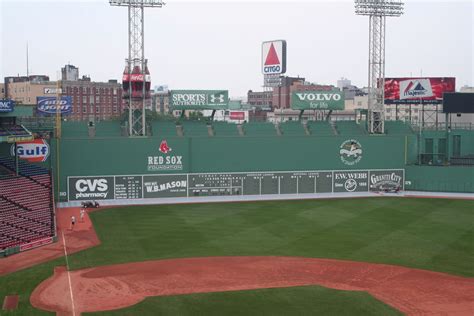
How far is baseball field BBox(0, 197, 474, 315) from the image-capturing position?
2648 centimetres

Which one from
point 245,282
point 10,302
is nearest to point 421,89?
point 245,282

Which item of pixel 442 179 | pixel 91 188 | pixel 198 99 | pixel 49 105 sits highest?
pixel 198 99

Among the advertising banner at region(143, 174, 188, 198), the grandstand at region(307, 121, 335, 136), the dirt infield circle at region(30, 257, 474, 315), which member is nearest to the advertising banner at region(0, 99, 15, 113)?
the advertising banner at region(143, 174, 188, 198)

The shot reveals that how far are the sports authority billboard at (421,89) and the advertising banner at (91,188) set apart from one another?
3476 centimetres

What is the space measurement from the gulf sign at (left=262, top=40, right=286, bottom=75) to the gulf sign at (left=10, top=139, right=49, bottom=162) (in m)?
32.2

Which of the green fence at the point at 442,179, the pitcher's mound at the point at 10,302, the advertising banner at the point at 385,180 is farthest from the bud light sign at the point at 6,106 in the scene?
the green fence at the point at 442,179

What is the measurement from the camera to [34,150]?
4969 centimetres

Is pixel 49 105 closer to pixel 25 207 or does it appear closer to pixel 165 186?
pixel 165 186

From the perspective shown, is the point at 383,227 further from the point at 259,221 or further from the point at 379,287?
the point at 379,287

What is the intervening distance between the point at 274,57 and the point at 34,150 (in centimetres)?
3390

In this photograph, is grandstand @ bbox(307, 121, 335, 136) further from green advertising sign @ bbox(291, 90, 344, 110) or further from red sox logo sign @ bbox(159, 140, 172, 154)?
red sox logo sign @ bbox(159, 140, 172, 154)

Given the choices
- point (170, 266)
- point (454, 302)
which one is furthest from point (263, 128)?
point (454, 302)

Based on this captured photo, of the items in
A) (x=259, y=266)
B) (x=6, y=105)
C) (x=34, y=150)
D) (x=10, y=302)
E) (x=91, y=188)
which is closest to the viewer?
(x=10, y=302)

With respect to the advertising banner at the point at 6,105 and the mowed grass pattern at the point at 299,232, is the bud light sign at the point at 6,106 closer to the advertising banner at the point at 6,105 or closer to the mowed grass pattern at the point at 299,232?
the advertising banner at the point at 6,105
